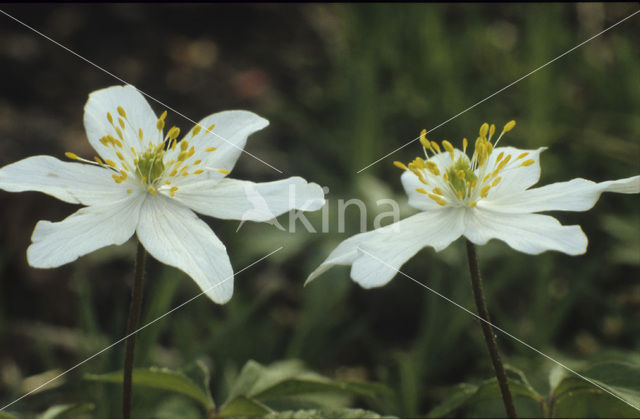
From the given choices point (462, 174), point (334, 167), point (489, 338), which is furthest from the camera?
point (334, 167)

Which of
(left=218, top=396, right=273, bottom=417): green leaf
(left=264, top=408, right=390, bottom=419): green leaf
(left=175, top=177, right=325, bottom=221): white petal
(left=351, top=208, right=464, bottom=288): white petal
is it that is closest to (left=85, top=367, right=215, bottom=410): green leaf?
(left=218, top=396, right=273, bottom=417): green leaf

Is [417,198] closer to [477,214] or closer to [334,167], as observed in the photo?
[477,214]

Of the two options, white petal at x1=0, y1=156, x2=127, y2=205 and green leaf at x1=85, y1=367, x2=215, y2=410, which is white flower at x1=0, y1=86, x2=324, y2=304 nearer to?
white petal at x1=0, y1=156, x2=127, y2=205

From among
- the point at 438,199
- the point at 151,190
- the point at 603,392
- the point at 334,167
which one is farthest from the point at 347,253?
the point at 334,167

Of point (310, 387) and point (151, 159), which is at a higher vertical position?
point (151, 159)

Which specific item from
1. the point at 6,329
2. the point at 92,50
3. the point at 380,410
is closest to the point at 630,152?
the point at 380,410

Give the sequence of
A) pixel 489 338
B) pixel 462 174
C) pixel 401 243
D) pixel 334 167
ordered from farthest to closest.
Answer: pixel 334 167 → pixel 462 174 → pixel 401 243 → pixel 489 338
